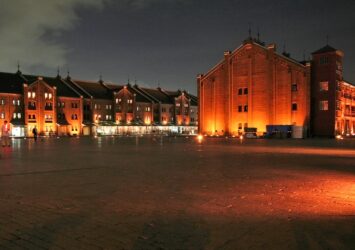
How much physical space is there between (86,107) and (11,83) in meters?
18.9

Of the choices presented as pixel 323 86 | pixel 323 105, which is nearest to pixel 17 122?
pixel 323 105

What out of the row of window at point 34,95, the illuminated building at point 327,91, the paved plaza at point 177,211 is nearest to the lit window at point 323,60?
the illuminated building at point 327,91

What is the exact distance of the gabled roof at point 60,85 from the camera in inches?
3644

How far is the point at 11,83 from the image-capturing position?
284 feet

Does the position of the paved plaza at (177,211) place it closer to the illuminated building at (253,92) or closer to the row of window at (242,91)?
the illuminated building at (253,92)

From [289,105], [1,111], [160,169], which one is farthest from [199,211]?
[1,111]

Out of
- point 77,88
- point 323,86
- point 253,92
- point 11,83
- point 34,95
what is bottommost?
point 253,92

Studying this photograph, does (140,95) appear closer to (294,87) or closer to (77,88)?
(77,88)

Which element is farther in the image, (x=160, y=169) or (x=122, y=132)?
(x=122, y=132)

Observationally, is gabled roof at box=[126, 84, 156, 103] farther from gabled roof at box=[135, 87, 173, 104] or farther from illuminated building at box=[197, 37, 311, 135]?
illuminated building at box=[197, 37, 311, 135]

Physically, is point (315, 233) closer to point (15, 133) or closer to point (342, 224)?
point (342, 224)

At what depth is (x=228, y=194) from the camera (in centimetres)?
984

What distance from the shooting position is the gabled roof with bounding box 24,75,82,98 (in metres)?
92.6

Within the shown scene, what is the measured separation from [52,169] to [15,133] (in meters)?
74.7
